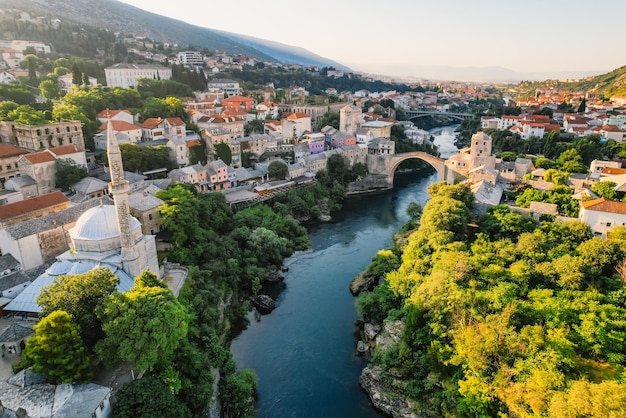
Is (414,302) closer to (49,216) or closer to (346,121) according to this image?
(49,216)

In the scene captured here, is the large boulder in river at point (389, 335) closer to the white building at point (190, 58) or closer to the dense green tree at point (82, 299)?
the dense green tree at point (82, 299)

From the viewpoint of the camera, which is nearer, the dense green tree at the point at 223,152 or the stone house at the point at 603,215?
the stone house at the point at 603,215

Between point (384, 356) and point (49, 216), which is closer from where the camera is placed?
point (384, 356)

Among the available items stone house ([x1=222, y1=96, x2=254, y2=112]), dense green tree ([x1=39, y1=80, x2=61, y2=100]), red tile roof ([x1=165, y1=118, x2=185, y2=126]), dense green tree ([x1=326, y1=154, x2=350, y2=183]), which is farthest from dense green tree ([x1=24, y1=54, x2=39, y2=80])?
dense green tree ([x1=326, y1=154, x2=350, y2=183])

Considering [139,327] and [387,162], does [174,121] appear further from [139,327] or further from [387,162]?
[139,327]

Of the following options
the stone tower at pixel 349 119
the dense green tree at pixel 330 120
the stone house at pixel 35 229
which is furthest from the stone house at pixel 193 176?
the dense green tree at pixel 330 120

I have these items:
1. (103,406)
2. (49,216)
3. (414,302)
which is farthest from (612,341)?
(49,216)

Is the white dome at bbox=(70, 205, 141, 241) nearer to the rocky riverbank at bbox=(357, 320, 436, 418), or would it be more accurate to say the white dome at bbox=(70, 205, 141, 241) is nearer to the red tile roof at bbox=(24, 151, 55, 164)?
the red tile roof at bbox=(24, 151, 55, 164)
